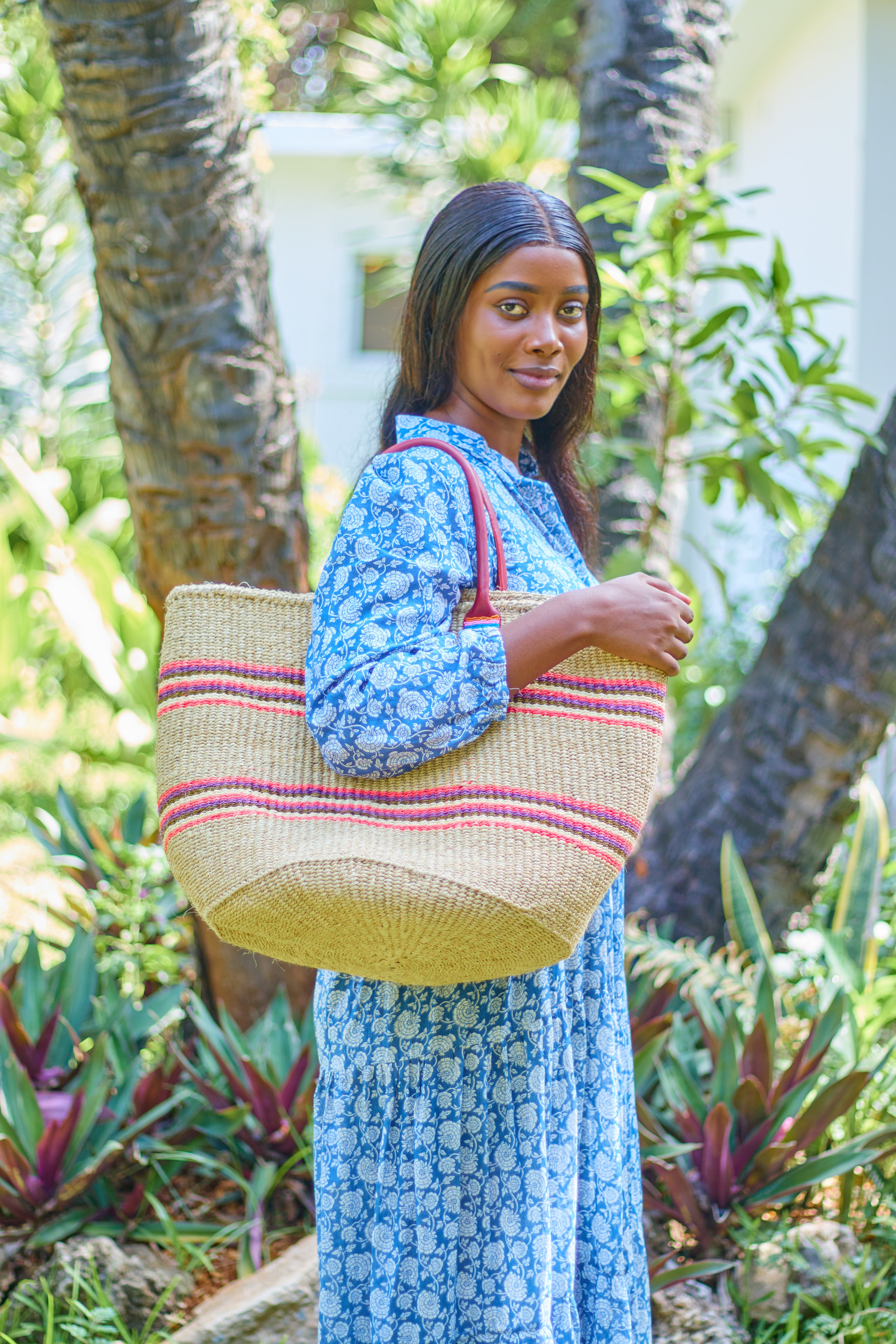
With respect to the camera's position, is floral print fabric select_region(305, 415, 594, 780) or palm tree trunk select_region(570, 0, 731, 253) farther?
palm tree trunk select_region(570, 0, 731, 253)

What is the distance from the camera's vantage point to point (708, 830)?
3049 millimetres

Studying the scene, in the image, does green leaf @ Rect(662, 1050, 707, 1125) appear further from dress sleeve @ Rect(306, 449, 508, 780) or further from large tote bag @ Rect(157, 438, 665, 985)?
dress sleeve @ Rect(306, 449, 508, 780)

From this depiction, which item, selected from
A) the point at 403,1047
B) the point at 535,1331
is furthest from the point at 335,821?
the point at 535,1331

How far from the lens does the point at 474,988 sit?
146cm

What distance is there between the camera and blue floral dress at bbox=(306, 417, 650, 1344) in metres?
1.27

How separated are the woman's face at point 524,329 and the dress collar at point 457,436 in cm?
5

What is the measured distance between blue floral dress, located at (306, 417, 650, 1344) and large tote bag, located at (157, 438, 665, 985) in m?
0.05

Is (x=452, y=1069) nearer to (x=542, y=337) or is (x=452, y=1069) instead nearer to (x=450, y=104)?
(x=542, y=337)

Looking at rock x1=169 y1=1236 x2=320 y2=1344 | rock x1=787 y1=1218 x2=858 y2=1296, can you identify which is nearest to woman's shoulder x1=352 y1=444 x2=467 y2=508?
rock x1=169 y1=1236 x2=320 y2=1344

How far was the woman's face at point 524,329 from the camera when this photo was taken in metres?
1.47

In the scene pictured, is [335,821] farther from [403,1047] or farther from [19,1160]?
[19,1160]

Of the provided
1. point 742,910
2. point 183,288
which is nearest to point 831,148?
point 742,910

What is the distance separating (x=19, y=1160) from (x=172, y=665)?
142 cm

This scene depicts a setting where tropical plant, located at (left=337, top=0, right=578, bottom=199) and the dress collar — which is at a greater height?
tropical plant, located at (left=337, top=0, right=578, bottom=199)
